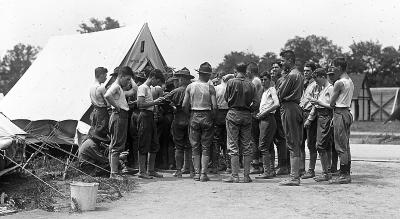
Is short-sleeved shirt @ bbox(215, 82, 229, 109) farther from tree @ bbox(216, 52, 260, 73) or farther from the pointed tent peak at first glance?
tree @ bbox(216, 52, 260, 73)

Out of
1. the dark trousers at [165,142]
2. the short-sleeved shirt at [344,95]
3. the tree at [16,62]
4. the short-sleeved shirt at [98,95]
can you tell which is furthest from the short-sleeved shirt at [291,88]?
the tree at [16,62]

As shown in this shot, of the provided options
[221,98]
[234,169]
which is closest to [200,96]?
[221,98]

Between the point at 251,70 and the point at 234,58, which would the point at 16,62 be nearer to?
the point at 234,58

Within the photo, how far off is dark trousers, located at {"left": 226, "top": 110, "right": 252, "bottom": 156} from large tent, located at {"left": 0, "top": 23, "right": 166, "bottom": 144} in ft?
13.9

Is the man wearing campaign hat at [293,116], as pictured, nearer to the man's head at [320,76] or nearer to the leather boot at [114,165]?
the man's head at [320,76]

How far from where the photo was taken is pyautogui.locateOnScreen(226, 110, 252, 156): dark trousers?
8.16 metres

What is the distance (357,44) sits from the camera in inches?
3184

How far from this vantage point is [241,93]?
8.16m

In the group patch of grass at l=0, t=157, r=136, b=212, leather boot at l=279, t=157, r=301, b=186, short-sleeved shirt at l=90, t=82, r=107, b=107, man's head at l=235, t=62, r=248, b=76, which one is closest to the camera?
patch of grass at l=0, t=157, r=136, b=212

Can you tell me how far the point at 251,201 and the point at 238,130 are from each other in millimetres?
1981

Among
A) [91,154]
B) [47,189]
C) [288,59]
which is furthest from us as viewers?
[91,154]

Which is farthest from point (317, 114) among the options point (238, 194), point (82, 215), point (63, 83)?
point (63, 83)

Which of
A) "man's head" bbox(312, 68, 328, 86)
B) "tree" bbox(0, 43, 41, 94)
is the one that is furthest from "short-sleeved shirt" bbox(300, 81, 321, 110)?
"tree" bbox(0, 43, 41, 94)

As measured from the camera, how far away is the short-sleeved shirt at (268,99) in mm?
8913
